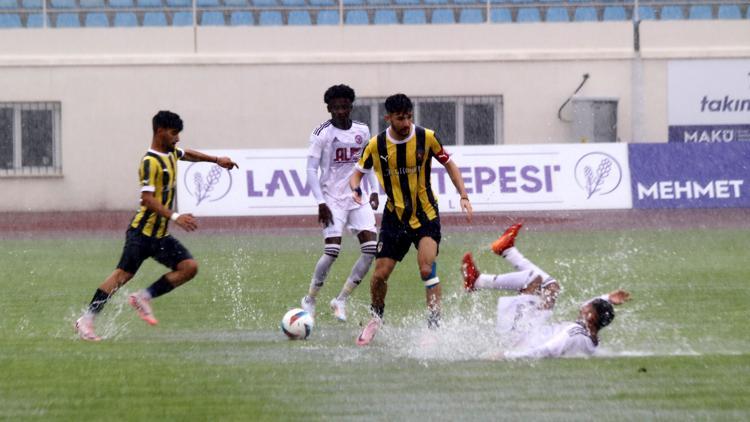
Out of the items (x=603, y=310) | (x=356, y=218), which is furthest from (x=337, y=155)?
(x=603, y=310)

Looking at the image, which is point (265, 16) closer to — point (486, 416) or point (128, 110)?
point (128, 110)

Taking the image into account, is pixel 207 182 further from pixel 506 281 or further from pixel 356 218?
pixel 506 281

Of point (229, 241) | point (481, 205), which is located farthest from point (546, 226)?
point (229, 241)

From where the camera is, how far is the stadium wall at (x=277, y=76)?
106 ft

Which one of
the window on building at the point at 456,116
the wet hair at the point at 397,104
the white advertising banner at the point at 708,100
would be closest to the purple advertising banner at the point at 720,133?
the white advertising banner at the point at 708,100

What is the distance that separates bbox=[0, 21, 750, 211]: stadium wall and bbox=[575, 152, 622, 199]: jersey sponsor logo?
6241 mm

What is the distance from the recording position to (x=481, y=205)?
83.7 feet

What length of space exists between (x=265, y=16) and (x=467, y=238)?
12.2 meters

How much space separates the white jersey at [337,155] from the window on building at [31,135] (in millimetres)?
21082

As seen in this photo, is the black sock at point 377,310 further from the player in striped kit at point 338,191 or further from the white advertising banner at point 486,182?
the white advertising banner at point 486,182

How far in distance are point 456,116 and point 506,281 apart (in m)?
22.3

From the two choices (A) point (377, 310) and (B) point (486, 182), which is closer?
(A) point (377, 310)

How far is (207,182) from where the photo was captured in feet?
85.0

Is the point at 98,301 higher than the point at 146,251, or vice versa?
the point at 146,251
